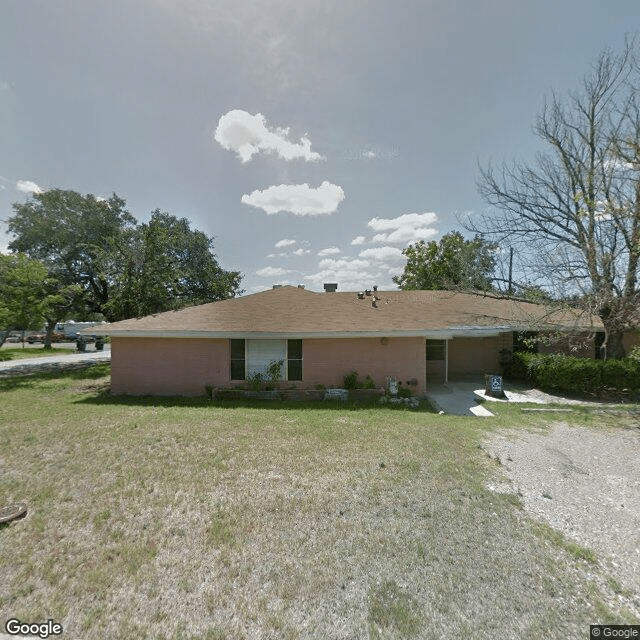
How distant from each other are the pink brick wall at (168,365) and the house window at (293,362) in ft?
7.11

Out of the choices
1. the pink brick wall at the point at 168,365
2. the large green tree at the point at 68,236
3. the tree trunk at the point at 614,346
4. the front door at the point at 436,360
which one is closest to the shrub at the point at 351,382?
the pink brick wall at the point at 168,365

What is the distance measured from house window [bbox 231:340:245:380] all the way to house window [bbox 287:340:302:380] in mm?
1620

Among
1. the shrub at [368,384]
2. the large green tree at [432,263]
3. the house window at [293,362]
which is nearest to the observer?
the shrub at [368,384]

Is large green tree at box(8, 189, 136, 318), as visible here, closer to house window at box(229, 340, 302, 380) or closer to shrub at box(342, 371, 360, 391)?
house window at box(229, 340, 302, 380)

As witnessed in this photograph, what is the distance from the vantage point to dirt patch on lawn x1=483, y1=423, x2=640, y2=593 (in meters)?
3.39

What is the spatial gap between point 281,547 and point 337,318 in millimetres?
8301

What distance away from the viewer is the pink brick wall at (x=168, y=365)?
1057 centimetres

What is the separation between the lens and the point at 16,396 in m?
10.3

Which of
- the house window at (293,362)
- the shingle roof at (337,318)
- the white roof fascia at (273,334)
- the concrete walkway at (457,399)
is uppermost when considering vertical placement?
the shingle roof at (337,318)

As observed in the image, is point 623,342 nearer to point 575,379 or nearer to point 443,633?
point 575,379

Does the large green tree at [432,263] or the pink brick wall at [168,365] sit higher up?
the large green tree at [432,263]

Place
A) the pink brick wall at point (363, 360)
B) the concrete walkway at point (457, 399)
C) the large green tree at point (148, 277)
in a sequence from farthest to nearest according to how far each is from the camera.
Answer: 1. the large green tree at point (148, 277)
2. the pink brick wall at point (363, 360)
3. the concrete walkway at point (457, 399)

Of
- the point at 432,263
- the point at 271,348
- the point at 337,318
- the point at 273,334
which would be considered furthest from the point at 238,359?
the point at 432,263

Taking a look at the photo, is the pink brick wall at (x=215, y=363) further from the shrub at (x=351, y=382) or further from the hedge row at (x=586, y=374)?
the hedge row at (x=586, y=374)
